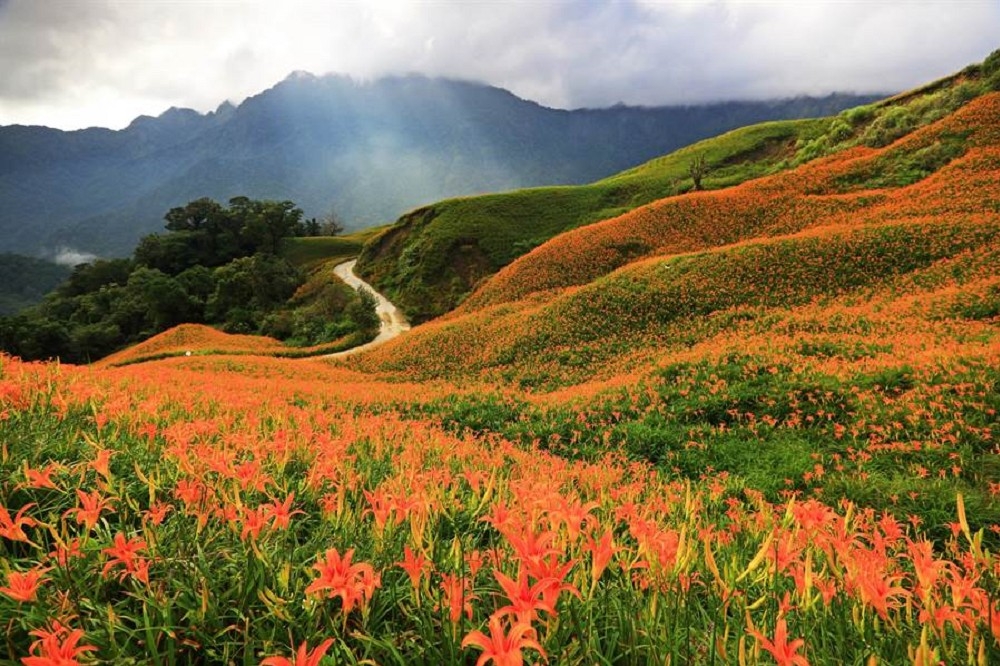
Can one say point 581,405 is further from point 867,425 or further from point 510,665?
point 510,665

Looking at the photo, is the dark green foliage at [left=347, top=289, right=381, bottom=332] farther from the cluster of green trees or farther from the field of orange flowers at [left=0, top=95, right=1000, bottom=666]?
the field of orange flowers at [left=0, top=95, right=1000, bottom=666]

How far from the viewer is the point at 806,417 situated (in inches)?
369

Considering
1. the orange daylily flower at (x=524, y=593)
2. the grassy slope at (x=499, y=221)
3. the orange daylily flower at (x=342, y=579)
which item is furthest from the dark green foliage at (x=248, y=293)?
the orange daylily flower at (x=524, y=593)

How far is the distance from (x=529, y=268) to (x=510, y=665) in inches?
1226

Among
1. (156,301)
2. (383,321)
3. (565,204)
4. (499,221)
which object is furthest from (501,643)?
(156,301)

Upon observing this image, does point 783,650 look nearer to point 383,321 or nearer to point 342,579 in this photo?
point 342,579

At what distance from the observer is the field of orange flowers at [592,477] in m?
1.63

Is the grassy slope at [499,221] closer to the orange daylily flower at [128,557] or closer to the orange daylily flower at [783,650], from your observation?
the orange daylily flower at [128,557]

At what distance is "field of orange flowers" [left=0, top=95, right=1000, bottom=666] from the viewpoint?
1.63 metres

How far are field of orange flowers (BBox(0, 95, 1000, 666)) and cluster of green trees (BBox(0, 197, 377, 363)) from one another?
26.9 meters

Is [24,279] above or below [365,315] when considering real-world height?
above

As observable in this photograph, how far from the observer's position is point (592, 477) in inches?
201

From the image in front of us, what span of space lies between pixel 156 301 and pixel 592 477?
61134 millimetres

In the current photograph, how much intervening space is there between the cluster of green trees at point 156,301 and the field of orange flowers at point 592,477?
1057 inches
